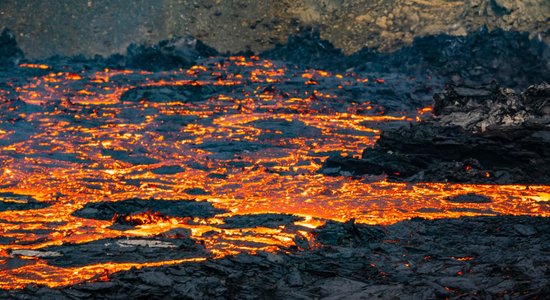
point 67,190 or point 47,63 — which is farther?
point 47,63

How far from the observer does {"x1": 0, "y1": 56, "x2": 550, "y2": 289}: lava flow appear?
267 inches

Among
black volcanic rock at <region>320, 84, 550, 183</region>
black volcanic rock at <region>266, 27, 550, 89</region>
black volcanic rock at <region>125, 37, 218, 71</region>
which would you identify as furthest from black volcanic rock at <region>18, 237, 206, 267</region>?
black volcanic rock at <region>125, 37, 218, 71</region>

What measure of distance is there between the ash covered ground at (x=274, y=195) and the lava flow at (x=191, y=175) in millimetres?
43

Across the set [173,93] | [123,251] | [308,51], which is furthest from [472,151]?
[308,51]

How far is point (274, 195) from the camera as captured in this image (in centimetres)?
911

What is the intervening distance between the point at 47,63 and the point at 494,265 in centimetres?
3477

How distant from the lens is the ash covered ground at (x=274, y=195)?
543 centimetres

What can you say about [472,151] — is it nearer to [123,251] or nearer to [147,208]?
[147,208]

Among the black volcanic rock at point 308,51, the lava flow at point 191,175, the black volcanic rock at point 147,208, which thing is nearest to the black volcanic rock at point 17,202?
the lava flow at point 191,175

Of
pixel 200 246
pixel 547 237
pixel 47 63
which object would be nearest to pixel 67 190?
pixel 200 246

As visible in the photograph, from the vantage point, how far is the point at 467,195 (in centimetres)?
890

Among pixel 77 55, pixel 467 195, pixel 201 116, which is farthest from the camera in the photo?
pixel 77 55

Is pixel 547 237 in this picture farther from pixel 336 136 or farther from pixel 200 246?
pixel 336 136

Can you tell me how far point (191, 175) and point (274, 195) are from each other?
2.24 m
